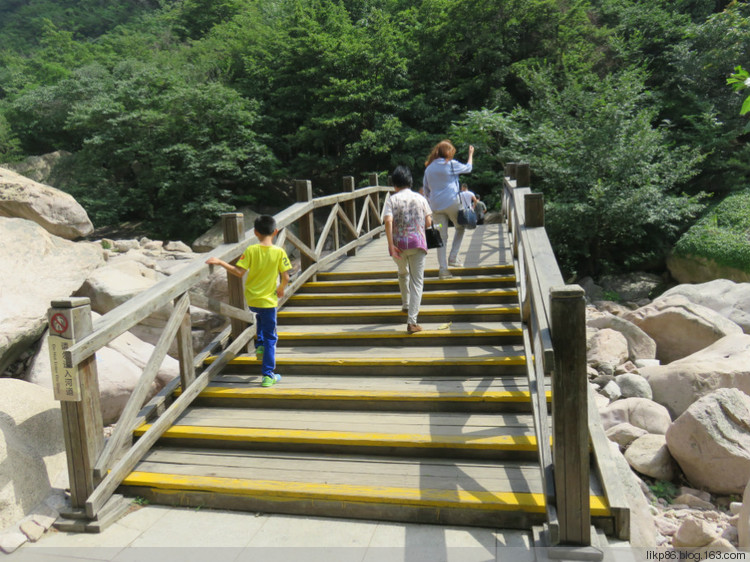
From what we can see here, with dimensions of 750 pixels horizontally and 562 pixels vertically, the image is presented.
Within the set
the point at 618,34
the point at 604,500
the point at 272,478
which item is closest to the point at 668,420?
the point at 604,500

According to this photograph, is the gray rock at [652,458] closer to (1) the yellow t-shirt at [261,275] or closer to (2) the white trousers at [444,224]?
(2) the white trousers at [444,224]

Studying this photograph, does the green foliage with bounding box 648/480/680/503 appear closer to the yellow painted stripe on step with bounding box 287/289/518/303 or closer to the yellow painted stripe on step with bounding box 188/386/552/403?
the yellow painted stripe on step with bounding box 188/386/552/403

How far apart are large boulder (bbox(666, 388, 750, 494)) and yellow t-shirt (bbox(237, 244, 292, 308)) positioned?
3.37 metres

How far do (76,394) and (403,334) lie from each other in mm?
2640

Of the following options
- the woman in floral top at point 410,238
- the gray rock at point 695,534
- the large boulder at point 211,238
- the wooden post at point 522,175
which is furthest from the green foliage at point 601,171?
the gray rock at point 695,534

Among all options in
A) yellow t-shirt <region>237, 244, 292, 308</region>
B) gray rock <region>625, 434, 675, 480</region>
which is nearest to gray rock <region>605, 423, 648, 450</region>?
gray rock <region>625, 434, 675, 480</region>

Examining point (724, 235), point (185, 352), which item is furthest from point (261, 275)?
point (724, 235)

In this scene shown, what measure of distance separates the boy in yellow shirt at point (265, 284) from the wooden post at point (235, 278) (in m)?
0.42

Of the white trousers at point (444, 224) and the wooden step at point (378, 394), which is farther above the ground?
the white trousers at point (444, 224)

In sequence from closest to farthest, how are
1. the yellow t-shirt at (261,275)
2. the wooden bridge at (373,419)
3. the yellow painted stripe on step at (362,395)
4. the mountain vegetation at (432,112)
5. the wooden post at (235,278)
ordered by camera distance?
the wooden bridge at (373,419) < the yellow painted stripe on step at (362,395) < the yellow t-shirt at (261,275) < the wooden post at (235,278) < the mountain vegetation at (432,112)

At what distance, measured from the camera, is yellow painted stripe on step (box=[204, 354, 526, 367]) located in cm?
432

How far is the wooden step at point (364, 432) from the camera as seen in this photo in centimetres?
350

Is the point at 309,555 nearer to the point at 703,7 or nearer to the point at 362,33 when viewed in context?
the point at 362,33

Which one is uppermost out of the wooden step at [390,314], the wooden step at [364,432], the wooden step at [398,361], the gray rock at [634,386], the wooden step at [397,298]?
the wooden step at [397,298]
